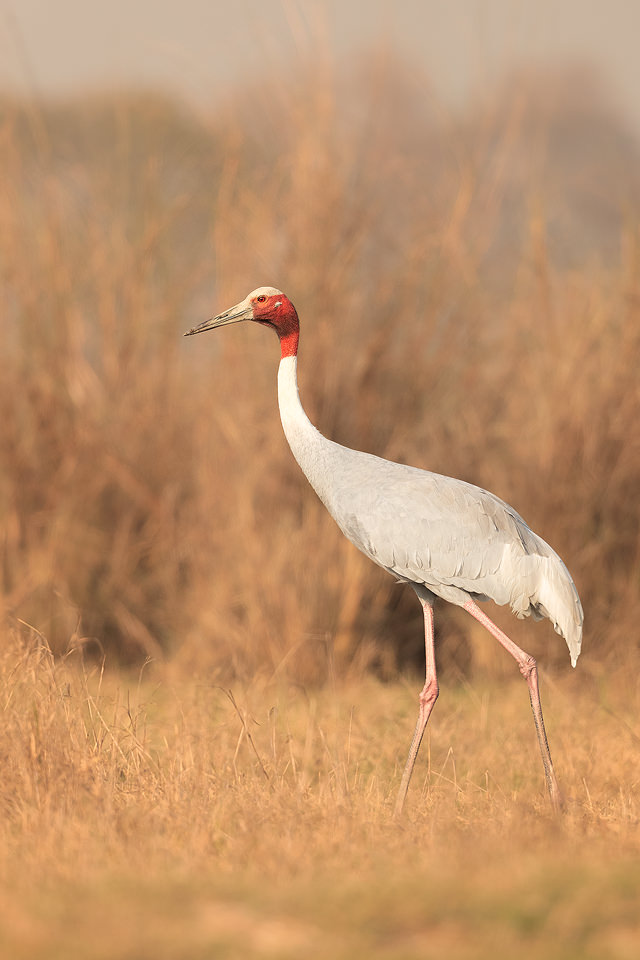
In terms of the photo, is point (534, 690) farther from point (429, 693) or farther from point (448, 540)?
point (448, 540)

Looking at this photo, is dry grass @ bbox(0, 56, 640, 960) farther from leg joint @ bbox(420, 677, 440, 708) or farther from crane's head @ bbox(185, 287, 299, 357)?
crane's head @ bbox(185, 287, 299, 357)

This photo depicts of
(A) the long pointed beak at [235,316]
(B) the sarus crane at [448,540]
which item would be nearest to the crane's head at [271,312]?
(A) the long pointed beak at [235,316]

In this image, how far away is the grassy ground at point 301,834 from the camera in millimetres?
2354

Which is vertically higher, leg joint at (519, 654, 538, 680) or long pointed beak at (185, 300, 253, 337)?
long pointed beak at (185, 300, 253, 337)

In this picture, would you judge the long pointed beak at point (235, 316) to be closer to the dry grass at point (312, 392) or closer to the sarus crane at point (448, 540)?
the sarus crane at point (448, 540)

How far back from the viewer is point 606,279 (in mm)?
6633

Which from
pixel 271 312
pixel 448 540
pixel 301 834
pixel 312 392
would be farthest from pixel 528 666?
pixel 312 392

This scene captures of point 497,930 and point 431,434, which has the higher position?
point 497,930

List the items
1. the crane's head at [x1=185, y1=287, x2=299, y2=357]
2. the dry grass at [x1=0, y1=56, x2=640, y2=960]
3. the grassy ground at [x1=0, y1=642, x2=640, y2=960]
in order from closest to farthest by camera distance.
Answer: the grassy ground at [x1=0, y1=642, x2=640, y2=960] < the crane's head at [x1=185, y1=287, x2=299, y2=357] < the dry grass at [x1=0, y1=56, x2=640, y2=960]

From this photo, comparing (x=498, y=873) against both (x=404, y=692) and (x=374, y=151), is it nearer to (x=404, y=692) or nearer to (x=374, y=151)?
(x=404, y=692)

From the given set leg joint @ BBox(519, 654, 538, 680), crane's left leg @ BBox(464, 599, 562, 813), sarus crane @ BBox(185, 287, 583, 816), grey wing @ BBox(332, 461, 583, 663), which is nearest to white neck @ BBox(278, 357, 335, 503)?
sarus crane @ BBox(185, 287, 583, 816)

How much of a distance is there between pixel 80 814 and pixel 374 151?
3.82m

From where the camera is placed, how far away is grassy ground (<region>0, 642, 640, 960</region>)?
7.72 feet

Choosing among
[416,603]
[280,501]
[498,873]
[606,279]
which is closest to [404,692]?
[416,603]
